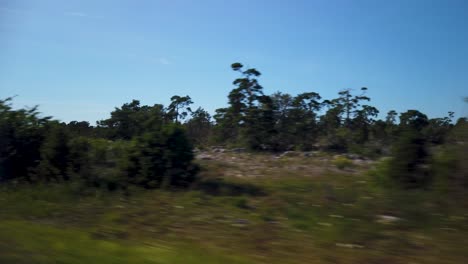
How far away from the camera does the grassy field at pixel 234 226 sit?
6.75 meters

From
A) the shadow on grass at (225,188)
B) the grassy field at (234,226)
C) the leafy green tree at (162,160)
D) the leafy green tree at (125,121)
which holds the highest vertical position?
the leafy green tree at (125,121)

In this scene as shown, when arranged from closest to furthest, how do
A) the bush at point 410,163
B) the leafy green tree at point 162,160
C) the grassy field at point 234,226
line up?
1. the grassy field at point 234,226
2. the bush at point 410,163
3. the leafy green tree at point 162,160

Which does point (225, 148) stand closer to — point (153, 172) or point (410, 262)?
point (153, 172)

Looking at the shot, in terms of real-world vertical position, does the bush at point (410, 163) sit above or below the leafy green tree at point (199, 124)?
below

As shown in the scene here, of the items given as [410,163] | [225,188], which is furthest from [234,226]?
[410,163]

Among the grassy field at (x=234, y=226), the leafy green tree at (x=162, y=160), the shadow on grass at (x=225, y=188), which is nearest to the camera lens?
the grassy field at (x=234, y=226)

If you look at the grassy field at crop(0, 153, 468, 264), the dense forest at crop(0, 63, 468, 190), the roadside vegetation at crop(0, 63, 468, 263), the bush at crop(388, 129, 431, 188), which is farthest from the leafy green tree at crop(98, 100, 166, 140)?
the bush at crop(388, 129, 431, 188)

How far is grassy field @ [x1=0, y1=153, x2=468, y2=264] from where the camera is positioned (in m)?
6.75

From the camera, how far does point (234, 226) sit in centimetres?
897

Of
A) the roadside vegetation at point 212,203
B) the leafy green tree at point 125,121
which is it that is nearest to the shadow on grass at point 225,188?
the roadside vegetation at point 212,203

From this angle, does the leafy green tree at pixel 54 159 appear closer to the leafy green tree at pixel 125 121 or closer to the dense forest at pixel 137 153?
the dense forest at pixel 137 153

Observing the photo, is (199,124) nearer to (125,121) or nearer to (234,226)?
(125,121)

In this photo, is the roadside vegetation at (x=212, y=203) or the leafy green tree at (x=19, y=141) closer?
the roadside vegetation at (x=212, y=203)

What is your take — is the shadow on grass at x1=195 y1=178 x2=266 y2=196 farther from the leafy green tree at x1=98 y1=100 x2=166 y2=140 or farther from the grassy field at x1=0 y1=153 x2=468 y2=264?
the leafy green tree at x1=98 y1=100 x2=166 y2=140
